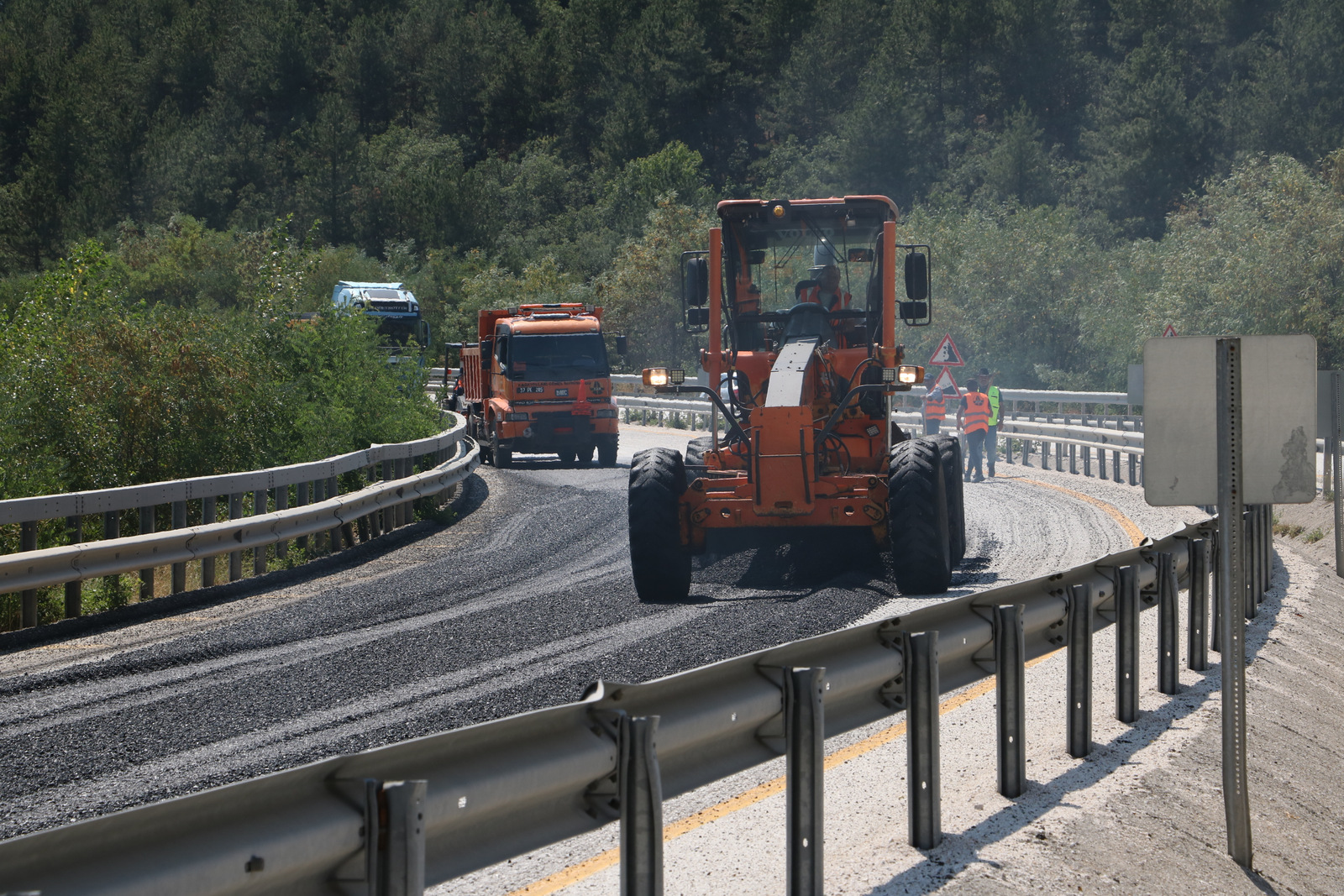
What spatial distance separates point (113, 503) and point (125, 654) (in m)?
2.52

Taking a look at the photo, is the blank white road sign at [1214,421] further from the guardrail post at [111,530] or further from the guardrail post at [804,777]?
the guardrail post at [111,530]

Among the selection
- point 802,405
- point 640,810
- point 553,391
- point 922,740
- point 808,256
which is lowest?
point 922,740

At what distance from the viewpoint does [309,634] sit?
9.59 meters

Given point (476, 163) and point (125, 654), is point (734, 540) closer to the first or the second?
point (125, 654)

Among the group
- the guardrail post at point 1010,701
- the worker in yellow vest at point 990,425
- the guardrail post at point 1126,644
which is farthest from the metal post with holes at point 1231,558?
the worker in yellow vest at point 990,425

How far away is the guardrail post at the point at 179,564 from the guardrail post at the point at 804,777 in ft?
26.8

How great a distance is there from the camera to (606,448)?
2627cm

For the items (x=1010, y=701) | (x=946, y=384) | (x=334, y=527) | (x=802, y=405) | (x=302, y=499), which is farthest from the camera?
(x=946, y=384)

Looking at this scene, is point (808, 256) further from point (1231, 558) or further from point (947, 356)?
point (947, 356)

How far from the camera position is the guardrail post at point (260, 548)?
12.4m

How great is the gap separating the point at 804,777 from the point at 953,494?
896cm

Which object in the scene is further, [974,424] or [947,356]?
[947,356]

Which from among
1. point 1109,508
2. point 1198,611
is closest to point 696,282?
point 1198,611

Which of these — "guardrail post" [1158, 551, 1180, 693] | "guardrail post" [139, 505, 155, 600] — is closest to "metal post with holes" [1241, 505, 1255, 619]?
"guardrail post" [1158, 551, 1180, 693]
